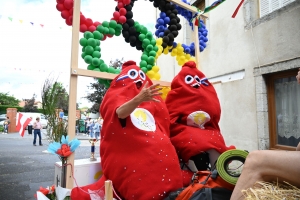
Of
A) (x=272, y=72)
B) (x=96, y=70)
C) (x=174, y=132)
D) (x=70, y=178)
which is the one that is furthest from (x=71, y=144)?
(x=272, y=72)

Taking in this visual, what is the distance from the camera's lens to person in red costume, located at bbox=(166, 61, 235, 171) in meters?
1.95

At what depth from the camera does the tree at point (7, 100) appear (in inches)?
1321

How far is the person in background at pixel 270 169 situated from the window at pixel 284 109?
142 inches

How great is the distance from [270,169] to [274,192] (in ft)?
0.45

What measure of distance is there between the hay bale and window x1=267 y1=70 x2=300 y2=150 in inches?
144

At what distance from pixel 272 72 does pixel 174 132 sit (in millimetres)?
3123

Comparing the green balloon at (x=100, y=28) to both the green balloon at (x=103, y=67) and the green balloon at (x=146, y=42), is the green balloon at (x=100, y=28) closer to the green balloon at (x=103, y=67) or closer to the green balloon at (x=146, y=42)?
the green balloon at (x=103, y=67)

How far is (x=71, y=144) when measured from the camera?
5.64ft

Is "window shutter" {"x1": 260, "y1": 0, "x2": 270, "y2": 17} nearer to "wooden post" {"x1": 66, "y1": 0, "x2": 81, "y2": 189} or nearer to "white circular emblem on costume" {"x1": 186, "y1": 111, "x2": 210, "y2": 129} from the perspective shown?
"white circular emblem on costume" {"x1": 186, "y1": 111, "x2": 210, "y2": 129}

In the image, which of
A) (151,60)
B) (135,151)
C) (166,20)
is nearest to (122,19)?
(151,60)

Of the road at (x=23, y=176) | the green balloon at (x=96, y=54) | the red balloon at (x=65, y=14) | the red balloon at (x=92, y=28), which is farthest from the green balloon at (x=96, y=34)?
the road at (x=23, y=176)

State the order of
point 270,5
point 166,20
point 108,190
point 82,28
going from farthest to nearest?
point 270,5 < point 166,20 < point 82,28 < point 108,190

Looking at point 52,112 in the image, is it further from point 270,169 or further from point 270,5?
point 270,5

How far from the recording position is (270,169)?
104 cm
